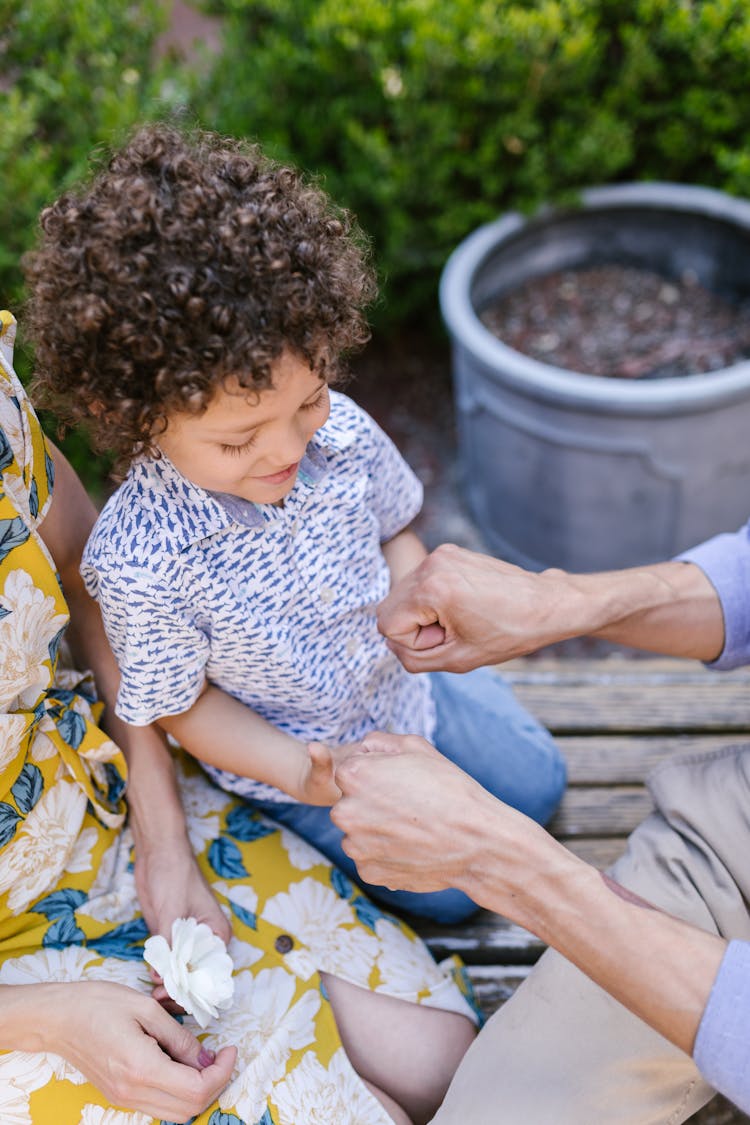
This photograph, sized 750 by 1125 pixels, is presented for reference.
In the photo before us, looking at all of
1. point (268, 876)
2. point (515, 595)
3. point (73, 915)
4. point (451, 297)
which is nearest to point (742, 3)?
point (451, 297)

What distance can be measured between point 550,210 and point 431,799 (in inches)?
106

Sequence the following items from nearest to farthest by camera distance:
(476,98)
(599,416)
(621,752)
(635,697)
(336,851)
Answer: (336,851), (621,752), (635,697), (599,416), (476,98)

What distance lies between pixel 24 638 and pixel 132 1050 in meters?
0.59

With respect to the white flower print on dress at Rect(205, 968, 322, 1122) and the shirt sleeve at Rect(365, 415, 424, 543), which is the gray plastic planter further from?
the white flower print on dress at Rect(205, 968, 322, 1122)

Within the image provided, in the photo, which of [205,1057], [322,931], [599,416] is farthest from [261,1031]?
[599,416]

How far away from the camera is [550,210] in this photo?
3600 millimetres

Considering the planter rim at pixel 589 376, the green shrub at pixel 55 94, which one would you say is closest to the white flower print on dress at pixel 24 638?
the green shrub at pixel 55 94

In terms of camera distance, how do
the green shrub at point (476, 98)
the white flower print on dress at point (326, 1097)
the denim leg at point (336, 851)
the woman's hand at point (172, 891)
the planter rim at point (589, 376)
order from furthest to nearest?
1. the green shrub at point (476, 98)
2. the planter rim at point (589, 376)
3. the denim leg at point (336, 851)
4. the woman's hand at point (172, 891)
5. the white flower print on dress at point (326, 1097)

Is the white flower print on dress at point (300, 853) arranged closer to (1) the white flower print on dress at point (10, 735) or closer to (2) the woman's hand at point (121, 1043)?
(2) the woman's hand at point (121, 1043)

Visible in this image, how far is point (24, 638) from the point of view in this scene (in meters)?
1.49

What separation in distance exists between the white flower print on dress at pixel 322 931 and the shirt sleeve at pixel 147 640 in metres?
0.40

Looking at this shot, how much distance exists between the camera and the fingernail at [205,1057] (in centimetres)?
149

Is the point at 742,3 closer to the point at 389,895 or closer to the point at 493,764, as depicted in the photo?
the point at 493,764

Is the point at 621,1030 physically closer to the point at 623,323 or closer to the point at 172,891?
the point at 172,891
